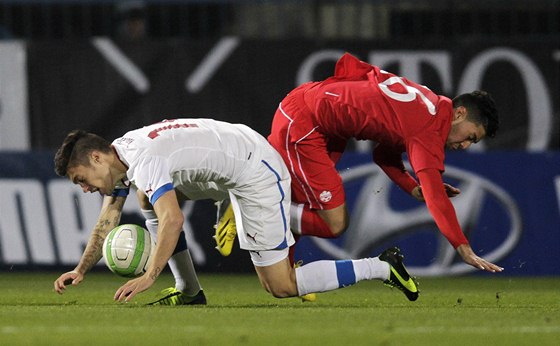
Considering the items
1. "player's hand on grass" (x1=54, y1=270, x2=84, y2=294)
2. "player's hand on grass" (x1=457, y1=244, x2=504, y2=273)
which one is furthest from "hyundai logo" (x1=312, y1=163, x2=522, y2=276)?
"player's hand on grass" (x1=54, y1=270, x2=84, y2=294)

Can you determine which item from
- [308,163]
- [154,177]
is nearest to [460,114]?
[308,163]

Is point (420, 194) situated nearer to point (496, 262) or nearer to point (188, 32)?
point (496, 262)

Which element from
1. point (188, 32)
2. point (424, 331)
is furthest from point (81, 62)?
point (424, 331)

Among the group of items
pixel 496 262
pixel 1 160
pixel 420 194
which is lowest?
pixel 496 262

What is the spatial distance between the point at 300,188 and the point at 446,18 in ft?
16.4

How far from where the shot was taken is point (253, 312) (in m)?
8.06

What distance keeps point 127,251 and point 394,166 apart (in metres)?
2.04

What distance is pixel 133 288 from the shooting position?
7.49m

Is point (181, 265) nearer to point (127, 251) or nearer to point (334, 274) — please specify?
point (127, 251)

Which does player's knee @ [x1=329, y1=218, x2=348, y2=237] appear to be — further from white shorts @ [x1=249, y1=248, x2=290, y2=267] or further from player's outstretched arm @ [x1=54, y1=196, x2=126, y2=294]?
player's outstretched arm @ [x1=54, y1=196, x2=126, y2=294]

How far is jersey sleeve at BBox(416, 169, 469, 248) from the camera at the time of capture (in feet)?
26.5

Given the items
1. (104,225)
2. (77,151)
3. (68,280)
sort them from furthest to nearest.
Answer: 1. (104,225)
2. (68,280)
3. (77,151)

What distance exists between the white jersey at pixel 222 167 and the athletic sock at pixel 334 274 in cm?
24

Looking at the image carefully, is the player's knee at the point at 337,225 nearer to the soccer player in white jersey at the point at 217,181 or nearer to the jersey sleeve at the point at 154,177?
the soccer player in white jersey at the point at 217,181
